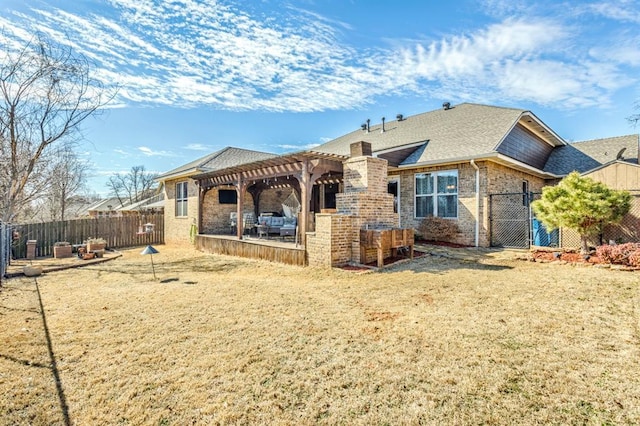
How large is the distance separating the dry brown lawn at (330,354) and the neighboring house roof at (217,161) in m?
8.15

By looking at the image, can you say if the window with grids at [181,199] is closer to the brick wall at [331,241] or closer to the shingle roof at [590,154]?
the brick wall at [331,241]

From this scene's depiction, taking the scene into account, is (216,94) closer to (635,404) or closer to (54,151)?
(54,151)

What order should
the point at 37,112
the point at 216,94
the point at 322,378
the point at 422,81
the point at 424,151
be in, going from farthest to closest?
the point at 422,81 → the point at 216,94 → the point at 424,151 → the point at 37,112 → the point at 322,378

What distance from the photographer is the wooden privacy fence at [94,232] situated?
1089 cm

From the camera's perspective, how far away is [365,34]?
1038cm

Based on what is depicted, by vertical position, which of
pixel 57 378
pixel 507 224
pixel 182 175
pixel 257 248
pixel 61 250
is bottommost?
pixel 57 378

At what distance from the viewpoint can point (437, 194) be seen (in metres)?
10.8

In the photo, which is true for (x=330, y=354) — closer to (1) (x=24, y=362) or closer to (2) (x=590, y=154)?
(1) (x=24, y=362)

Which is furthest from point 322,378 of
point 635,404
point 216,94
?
point 216,94

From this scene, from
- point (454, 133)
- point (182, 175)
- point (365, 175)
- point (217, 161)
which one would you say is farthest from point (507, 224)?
point (182, 175)

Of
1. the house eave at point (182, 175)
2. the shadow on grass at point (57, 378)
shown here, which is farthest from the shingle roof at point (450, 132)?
the shadow on grass at point (57, 378)

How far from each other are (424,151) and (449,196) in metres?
1.91

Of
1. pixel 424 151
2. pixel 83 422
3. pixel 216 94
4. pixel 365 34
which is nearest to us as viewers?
pixel 83 422

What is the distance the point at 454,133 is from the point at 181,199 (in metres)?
12.0
